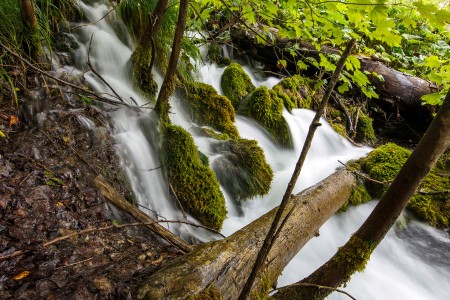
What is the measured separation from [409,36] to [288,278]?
8794 millimetres

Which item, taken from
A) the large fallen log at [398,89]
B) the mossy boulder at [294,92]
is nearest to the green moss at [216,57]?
the large fallen log at [398,89]

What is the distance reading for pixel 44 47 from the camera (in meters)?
3.08

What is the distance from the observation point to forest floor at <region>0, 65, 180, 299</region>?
1.36 meters

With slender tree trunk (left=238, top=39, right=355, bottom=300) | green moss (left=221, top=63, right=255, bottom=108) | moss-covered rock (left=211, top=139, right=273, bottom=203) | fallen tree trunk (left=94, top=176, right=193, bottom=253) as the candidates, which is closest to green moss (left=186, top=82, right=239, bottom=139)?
moss-covered rock (left=211, top=139, right=273, bottom=203)

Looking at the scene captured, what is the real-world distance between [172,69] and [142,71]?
111 cm

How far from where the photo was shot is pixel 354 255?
5.99ft

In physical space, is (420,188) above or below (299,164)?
below

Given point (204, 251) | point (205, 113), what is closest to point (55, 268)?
point (204, 251)

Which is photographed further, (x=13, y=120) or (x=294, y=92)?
(x=294, y=92)

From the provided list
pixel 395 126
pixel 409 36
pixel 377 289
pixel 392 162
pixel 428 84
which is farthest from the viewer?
pixel 409 36

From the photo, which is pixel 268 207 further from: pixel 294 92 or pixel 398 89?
pixel 398 89

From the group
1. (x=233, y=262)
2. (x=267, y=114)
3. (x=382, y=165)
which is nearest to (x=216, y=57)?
(x=267, y=114)

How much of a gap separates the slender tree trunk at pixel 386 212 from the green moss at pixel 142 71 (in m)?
2.95

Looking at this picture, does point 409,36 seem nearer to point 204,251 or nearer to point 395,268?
point 395,268
